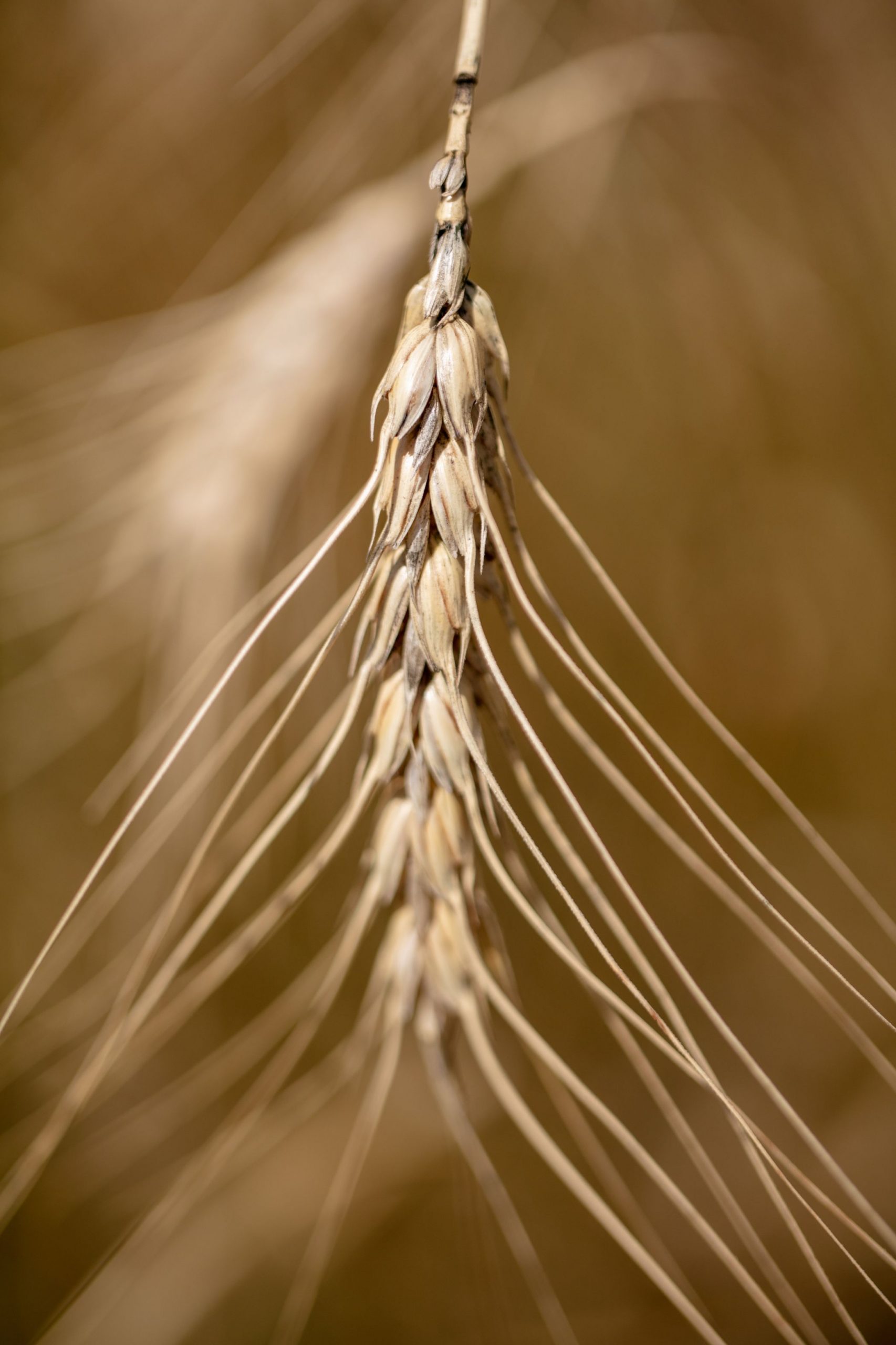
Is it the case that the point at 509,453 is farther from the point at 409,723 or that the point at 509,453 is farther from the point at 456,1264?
the point at 456,1264

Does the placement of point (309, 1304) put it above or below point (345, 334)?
below

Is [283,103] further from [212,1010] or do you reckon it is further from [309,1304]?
[309,1304]

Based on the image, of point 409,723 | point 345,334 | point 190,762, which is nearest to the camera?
point 409,723

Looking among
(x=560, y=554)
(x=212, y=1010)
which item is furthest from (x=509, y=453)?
(x=212, y=1010)

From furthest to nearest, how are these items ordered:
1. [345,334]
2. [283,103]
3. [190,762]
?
1. [283,103]
2. [190,762]
3. [345,334]

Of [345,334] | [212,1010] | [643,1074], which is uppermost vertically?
[345,334]

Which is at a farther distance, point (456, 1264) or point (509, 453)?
point (456, 1264)
